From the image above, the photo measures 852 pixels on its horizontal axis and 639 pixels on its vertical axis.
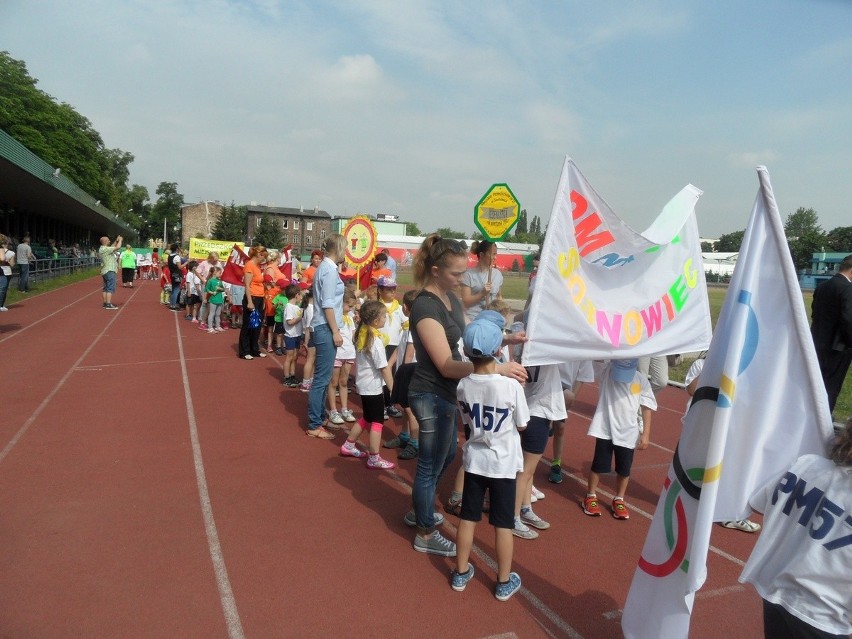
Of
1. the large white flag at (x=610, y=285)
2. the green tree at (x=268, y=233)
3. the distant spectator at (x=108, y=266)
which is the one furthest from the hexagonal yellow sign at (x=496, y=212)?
the green tree at (x=268, y=233)

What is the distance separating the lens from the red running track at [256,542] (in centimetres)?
318

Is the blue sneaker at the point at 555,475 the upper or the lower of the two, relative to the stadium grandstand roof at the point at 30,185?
lower

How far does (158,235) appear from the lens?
413ft

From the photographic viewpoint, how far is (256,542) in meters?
3.98

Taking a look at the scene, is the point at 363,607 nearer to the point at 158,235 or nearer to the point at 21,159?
the point at 21,159

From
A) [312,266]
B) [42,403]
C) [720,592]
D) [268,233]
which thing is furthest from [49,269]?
[268,233]

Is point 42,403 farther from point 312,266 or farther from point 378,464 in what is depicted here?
point 312,266

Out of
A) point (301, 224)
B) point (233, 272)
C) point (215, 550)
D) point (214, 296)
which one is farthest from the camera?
point (301, 224)

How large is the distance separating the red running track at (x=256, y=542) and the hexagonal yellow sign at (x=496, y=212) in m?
3.94

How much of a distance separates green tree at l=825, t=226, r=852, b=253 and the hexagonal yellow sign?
10129 cm

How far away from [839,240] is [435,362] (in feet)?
376

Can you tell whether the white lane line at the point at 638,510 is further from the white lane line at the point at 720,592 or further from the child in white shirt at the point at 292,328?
the child in white shirt at the point at 292,328

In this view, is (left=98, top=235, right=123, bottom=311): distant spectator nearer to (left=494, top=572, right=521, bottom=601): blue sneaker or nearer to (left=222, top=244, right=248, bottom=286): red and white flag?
(left=222, top=244, right=248, bottom=286): red and white flag

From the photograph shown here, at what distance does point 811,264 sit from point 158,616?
97.4 m
